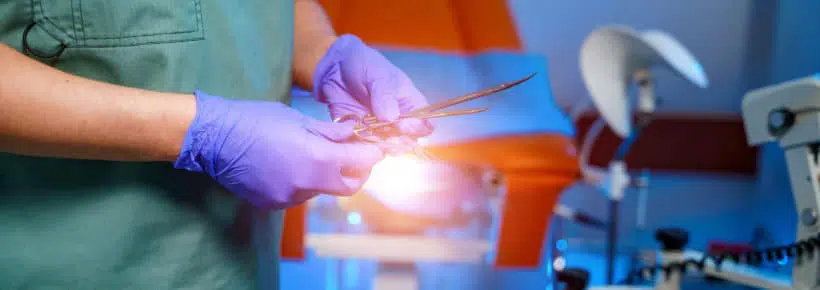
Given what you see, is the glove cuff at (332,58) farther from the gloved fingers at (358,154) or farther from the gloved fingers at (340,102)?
the gloved fingers at (358,154)

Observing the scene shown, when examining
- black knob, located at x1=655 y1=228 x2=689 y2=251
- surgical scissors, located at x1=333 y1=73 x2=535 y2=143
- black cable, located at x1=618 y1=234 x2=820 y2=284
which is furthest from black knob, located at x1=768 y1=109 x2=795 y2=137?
surgical scissors, located at x1=333 y1=73 x2=535 y2=143

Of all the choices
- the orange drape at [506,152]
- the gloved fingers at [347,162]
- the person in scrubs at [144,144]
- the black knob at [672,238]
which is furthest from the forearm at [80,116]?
the black knob at [672,238]

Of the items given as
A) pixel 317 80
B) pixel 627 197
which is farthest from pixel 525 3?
pixel 317 80

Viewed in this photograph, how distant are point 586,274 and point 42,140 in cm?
70

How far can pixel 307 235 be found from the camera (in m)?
1.07

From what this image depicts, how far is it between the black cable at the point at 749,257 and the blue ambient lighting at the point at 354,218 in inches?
28.2

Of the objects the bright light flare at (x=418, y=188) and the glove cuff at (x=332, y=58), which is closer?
the glove cuff at (x=332, y=58)

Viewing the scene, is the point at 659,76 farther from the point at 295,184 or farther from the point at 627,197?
the point at 295,184

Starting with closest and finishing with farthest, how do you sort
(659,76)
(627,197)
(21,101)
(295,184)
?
(21,101) → (295,184) → (659,76) → (627,197)

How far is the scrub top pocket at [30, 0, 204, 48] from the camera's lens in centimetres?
50

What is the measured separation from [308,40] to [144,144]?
338 mm

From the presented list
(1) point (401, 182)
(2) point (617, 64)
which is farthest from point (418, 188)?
(2) point (617, 64)

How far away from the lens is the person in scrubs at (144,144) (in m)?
0.44

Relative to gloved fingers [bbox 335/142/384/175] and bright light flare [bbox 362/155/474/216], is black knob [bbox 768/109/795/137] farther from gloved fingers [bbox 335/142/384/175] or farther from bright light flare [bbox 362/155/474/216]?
gloved fingers [bbox 335/142/384/175]
